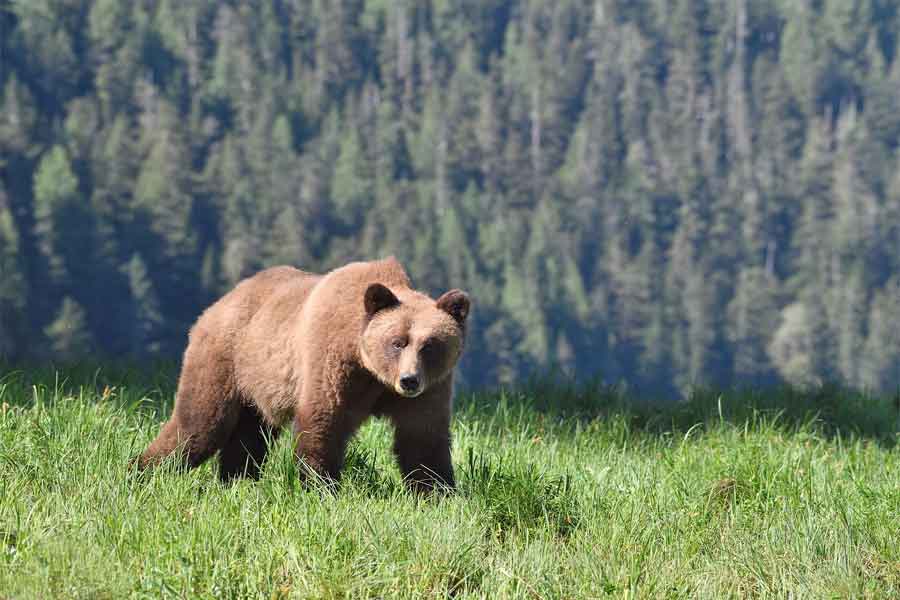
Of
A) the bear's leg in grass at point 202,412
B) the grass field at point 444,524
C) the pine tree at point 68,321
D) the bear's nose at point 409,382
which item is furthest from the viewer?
the pine tree at point 68,321

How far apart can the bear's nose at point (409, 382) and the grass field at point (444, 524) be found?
488 millimetres

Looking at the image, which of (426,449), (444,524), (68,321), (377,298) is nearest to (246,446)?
(426,449)

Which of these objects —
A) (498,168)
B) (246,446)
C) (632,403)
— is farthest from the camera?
(498,168)

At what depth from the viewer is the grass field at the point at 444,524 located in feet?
12.8

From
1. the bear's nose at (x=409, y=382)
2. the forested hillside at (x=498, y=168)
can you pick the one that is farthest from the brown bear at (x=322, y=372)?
the forested hillside at (x=498, y=168)

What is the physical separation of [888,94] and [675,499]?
14779 cm

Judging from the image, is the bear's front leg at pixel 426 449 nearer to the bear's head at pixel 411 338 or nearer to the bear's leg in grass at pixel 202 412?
the bear's head at pixel 411 338

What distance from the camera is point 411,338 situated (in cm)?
489

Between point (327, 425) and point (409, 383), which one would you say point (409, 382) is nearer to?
point (409, 383)

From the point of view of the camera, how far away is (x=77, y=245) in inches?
2773

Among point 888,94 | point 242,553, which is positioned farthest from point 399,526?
point 888,94

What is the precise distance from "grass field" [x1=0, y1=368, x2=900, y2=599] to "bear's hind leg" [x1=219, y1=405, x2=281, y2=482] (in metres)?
0.14

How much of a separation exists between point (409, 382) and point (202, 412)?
1336mm

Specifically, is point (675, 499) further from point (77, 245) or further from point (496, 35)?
point (496, 35)
